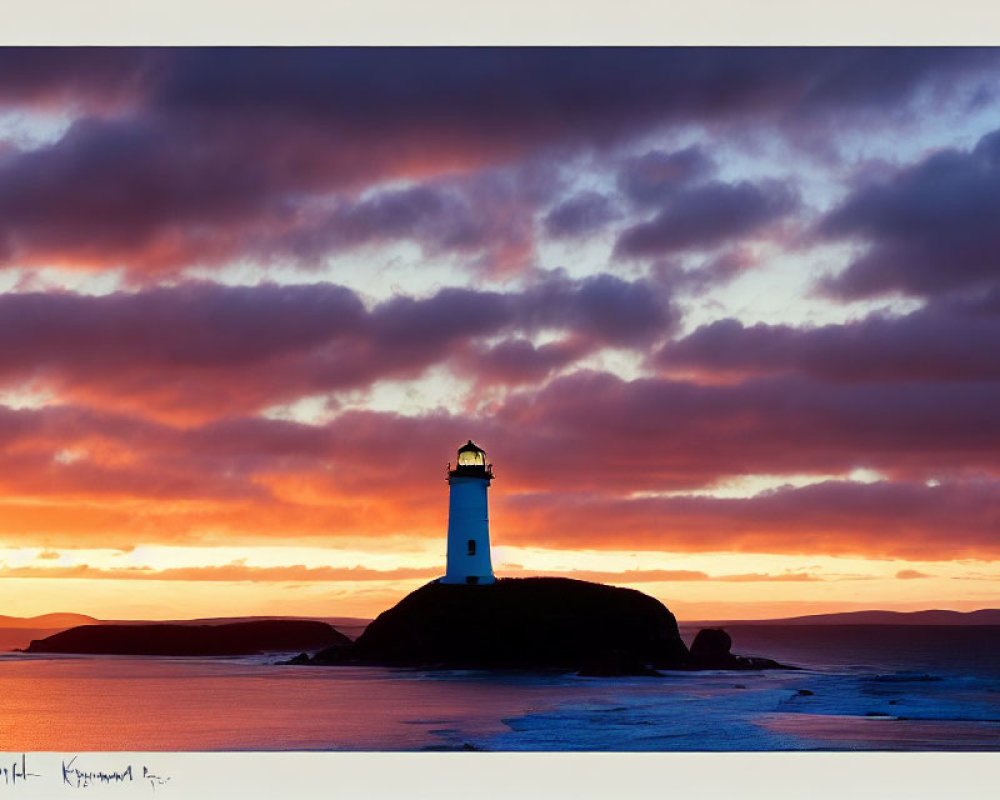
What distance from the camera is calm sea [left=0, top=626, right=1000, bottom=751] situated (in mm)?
33250

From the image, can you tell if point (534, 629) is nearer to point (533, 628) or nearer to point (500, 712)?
point (533, 628)

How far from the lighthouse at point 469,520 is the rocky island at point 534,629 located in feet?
2.26

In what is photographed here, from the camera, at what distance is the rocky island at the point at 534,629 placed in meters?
52.0

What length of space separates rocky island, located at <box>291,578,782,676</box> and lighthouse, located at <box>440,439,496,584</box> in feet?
2.26

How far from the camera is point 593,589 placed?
5472cm

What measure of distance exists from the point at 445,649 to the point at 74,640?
74.8 metres

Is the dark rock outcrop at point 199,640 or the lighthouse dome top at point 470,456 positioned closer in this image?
the lighthouse dome top at point 470,456

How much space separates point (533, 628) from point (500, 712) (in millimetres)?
13446

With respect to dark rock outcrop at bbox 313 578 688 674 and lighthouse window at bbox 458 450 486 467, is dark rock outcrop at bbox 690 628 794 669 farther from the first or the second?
lighthouse window at bbox 458 450 486 467
